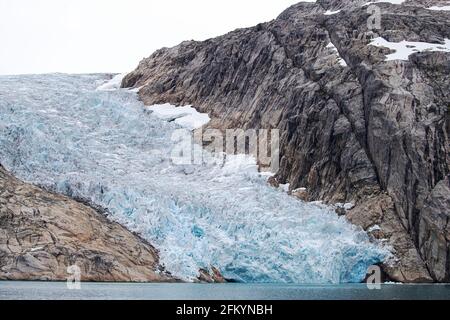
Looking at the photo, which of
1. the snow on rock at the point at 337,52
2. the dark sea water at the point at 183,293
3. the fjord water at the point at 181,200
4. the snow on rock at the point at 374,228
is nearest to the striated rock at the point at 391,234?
the snow on rock at the point at 374,228

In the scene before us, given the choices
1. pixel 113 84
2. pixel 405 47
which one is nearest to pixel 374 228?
pixel 405 47

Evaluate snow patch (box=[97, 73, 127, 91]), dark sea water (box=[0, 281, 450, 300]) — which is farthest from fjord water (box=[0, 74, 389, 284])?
snow patch (box=[97, 73, 127, 91])

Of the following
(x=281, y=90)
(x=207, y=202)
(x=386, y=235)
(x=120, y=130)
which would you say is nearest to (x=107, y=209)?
(x=207, y=202)

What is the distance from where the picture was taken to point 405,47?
229 ft

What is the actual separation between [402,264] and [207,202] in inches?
Result: 568

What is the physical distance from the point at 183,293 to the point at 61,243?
12022 mm

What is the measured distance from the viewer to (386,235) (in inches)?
2211

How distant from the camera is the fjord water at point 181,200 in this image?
170 feet

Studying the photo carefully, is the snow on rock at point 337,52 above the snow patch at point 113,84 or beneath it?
above

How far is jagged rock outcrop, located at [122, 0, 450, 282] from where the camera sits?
57.4 meters

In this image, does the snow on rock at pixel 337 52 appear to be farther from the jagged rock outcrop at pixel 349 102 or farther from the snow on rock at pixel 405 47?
the snow on rock at pixel 405 47

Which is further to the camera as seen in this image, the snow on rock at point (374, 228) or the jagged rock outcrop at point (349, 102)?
the jagged rock outcrop at point (349, 102)

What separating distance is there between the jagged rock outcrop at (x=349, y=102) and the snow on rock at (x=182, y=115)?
102 cm

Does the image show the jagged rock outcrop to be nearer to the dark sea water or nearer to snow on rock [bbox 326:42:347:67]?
snow on rock [bbox 326:42:347:67]
